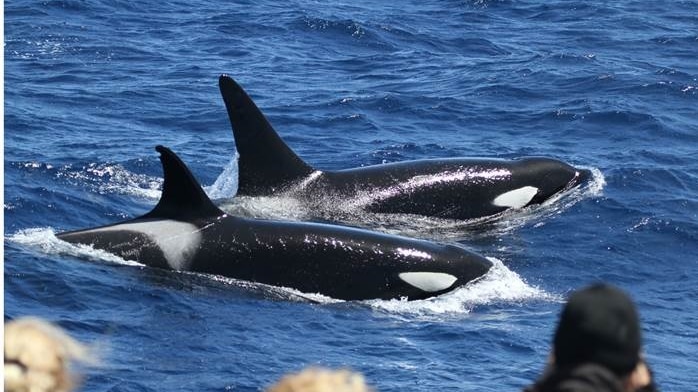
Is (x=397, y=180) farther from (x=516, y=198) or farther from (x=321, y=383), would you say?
(x=321, y=383)

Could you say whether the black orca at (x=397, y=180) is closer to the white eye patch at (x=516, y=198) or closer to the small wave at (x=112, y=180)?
the white eye patch at (x=516, y=198)

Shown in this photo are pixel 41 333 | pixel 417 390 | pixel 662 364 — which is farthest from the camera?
pixel 662 364

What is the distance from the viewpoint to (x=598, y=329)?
432cm

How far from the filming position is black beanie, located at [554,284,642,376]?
4.32 meters

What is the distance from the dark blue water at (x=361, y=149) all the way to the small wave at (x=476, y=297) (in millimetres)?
37

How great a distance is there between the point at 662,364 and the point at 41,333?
400 inches

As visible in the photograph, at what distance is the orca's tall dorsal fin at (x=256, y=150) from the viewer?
59.4 ft

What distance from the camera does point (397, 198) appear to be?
63.8ft

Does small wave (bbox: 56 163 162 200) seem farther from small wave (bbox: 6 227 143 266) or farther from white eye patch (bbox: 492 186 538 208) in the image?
white eye patch (bbox: 492 186 538 208)

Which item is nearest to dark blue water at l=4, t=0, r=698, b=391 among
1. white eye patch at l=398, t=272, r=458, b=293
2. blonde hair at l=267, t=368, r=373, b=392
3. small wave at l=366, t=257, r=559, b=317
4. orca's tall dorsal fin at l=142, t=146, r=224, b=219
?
small wave at l=366, t=257, r=559, b=317

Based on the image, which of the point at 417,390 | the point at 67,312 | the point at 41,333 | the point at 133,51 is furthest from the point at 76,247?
the point at 133,51

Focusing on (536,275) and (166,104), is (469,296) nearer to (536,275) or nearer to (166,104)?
(536,275)

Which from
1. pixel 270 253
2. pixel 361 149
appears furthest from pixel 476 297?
pixel 361 149

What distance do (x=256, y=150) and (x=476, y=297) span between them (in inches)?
162
